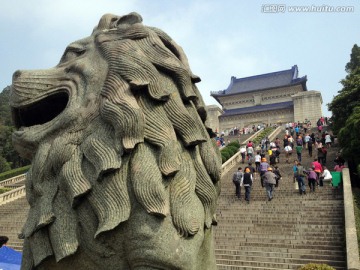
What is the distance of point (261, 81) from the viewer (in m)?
53.6

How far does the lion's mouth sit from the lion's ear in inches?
24.7

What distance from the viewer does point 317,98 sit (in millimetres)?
40656

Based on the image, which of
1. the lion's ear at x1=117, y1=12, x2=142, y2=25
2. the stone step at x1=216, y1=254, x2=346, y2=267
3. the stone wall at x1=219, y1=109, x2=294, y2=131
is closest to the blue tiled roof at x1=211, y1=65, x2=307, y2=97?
the stone wall at x1=219, y1=109, x2=294, y2=131

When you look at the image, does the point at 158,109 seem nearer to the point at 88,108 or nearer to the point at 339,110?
the point at 88,108

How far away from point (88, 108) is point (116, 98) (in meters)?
0.21

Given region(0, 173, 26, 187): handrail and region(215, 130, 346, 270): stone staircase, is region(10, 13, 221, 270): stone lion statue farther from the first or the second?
region(0, 173, 26, 187): handrail

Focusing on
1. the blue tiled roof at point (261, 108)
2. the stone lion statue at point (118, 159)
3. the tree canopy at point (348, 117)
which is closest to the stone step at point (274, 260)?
the tree canopy at point (348, 117)

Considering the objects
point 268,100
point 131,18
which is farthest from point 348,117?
point 268,100

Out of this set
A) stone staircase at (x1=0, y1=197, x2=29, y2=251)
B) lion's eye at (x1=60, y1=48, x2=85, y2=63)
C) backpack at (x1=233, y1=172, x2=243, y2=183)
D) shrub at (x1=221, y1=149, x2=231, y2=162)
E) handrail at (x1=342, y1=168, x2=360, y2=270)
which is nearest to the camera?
lion's eye at (x1=60, y1=48, x2=85, y2=63)

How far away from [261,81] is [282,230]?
46292mm

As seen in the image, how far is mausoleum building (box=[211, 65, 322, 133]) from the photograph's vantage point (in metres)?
41.0

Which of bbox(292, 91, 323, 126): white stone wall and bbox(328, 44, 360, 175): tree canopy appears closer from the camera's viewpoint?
bbox(328, 44, 360, 175): tree canopy

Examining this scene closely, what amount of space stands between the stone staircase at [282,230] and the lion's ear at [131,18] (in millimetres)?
6693

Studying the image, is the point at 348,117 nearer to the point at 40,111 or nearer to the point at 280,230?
the point at 280,230
